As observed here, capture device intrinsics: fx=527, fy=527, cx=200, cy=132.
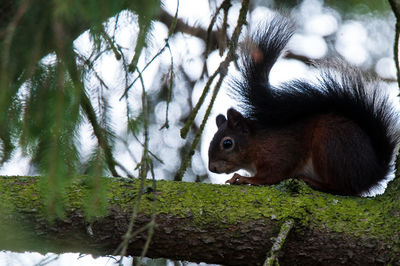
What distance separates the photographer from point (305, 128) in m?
2.86

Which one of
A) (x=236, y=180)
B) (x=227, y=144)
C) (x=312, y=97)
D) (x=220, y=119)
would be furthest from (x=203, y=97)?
(x=220, y=119)

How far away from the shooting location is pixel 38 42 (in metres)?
1.51

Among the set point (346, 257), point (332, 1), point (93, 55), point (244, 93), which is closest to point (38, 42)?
point (93, 55)

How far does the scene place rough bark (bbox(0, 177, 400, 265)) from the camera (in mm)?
2031

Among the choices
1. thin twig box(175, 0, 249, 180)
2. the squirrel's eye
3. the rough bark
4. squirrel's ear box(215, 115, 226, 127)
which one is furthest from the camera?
squirrel's ear box(215, 115, 226, 127)

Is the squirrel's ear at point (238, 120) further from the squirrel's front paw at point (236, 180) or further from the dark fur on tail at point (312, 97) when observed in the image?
the squirrel's front paw at point (236, 180)

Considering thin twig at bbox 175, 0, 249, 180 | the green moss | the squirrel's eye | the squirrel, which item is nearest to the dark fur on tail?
the squirrel

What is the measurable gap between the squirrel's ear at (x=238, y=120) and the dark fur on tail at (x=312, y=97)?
72 mm

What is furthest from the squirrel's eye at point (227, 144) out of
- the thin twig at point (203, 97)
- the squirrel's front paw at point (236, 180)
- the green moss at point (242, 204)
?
the green moss at point (242, 204)

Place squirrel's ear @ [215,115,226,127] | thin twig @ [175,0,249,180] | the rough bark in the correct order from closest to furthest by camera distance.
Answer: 1. the rough bark
2. thin twig @ [175,0,249,180]
3. squirrel's ear @ [215,115,226,127]

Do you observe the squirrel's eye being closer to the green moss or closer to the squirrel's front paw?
the squirrel's front paw

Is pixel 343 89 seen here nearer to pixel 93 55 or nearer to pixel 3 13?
pixel 93 55

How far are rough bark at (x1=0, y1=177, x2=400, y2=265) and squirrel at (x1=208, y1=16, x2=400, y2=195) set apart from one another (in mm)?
466

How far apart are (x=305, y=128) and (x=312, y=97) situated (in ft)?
0.57
